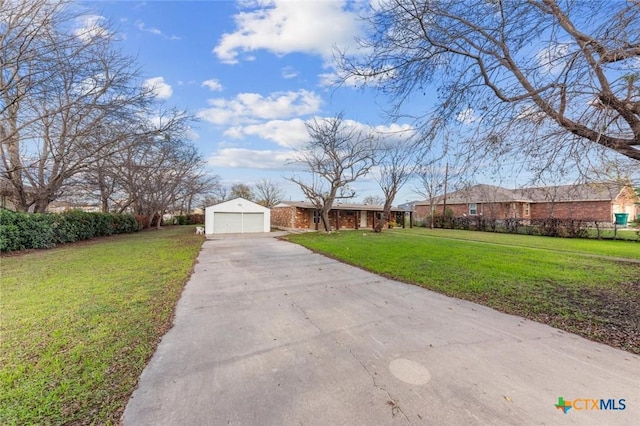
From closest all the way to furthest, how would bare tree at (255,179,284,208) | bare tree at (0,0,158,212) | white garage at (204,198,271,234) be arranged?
bare tree at (0,0,158,212), white garage at (204,198,271,234), bare tree at (255,179,284,208)

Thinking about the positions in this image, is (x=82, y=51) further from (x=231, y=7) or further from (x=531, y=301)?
(x=531, y=301)

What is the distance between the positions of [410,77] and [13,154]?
669 inches

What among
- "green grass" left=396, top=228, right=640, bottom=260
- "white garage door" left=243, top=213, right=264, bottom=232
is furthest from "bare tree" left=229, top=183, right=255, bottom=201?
"green grass" left=396, top=228, right=640, bottom=260

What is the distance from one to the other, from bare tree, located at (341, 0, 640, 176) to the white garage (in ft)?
57.6

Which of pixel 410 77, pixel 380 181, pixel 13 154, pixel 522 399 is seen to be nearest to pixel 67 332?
pixel 522 399

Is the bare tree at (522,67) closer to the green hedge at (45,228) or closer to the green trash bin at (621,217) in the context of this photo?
the green hedge at (45,228)

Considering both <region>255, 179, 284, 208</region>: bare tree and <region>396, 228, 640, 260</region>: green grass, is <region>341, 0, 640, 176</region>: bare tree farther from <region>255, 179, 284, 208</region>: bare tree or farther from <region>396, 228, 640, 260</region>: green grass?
<region>255, 179, 284, 208</region>: bare tree

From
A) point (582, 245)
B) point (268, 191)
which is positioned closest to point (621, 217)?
point (582, 245)

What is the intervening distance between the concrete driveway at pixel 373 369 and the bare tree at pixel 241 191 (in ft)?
121

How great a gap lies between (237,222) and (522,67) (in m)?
19.6

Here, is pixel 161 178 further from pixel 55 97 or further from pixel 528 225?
pixel 528 225

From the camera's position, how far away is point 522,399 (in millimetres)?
2141

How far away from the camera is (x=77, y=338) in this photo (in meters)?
3.17

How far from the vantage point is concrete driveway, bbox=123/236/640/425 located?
1994 millimetres
